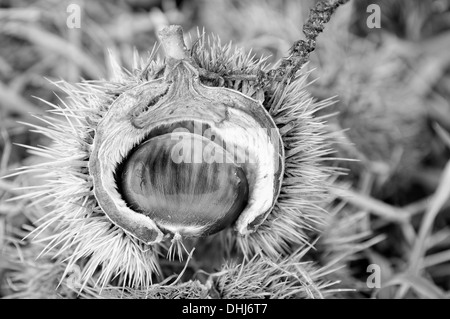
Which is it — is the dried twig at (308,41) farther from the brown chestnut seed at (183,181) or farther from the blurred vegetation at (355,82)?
the blurred vegetation at (355,82)

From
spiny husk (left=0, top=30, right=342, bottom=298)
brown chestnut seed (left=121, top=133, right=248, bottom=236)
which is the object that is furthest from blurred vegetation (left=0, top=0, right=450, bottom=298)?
brown chestnut seed (left=121, top=133, right=248, bottom=236)

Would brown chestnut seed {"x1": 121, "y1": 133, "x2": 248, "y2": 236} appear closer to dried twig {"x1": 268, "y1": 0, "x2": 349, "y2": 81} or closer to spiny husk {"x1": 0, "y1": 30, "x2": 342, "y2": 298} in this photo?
spiny husk {"x1": 0, "y1": 30, "x2": 342, "y2": 298}

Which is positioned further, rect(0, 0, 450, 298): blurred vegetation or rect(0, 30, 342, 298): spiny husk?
rect(0, 0, 450, 298): blurred vegetation

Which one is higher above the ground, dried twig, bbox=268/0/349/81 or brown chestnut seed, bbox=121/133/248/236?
dried twig, bbox=268/0/349/81

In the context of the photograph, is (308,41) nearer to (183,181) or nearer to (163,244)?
(183,181)

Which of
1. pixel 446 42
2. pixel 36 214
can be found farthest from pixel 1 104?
pixel 446 42

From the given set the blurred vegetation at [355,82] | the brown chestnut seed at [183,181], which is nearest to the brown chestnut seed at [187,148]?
the brown chestnut seed at [183,181]

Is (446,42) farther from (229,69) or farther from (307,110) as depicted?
(229,69)
